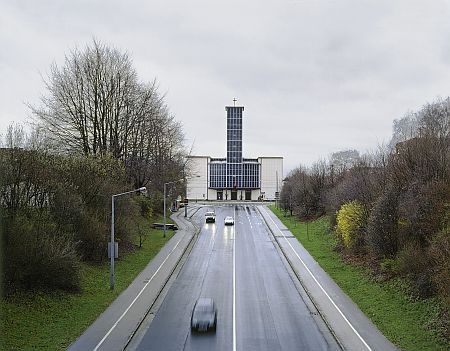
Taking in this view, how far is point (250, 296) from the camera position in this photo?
1069 inches

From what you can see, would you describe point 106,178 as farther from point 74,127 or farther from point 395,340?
point 395,340

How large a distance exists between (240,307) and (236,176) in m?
97.0

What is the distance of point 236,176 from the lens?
121500 mm

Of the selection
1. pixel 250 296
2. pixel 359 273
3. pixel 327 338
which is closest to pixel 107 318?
pixel 250 296

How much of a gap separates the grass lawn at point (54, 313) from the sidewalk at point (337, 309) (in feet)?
37.1

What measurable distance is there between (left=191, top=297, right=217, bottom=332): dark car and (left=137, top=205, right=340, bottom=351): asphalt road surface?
320mm

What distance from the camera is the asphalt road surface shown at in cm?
1956

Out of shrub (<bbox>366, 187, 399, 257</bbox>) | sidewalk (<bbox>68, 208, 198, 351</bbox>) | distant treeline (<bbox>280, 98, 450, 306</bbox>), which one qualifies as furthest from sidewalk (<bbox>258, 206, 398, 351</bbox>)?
sidewalk (<bbox>68, 208, 198, 351</bbox>)

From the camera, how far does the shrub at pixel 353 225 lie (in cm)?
3656

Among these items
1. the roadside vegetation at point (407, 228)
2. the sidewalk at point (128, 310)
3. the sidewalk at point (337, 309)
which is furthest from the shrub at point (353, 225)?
the sidewalk at point (128, 310)

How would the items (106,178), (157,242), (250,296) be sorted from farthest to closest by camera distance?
(157,242), (106,178), (250,296)

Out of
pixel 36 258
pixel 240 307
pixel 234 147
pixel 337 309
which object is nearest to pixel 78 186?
pixel 36 258

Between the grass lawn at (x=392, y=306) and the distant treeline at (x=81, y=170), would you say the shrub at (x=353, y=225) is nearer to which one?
the grass lawn at (x=392, y=306)

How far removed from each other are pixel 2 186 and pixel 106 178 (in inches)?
520
